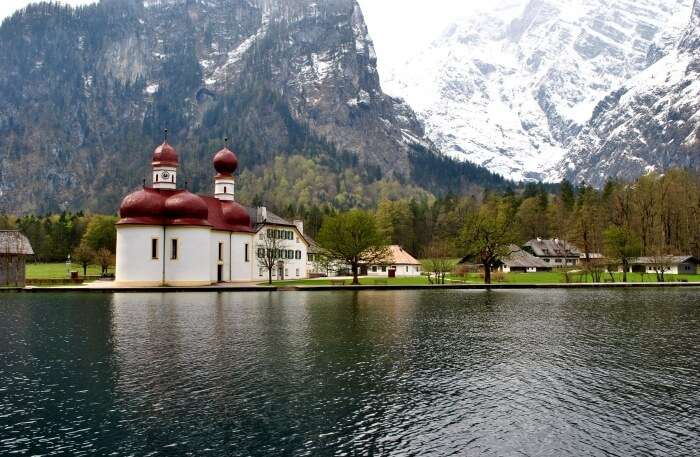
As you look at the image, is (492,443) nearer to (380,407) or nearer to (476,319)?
(380,407)

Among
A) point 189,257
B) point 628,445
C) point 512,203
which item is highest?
point 512,203

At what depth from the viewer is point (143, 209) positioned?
3356 inches

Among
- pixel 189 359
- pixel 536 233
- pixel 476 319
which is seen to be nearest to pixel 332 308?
pixel 476 319

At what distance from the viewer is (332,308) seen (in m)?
53.8

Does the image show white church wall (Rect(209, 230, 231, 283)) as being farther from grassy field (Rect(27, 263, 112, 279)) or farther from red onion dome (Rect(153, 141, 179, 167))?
grassy field (Rect(27, 263, 112, 279))

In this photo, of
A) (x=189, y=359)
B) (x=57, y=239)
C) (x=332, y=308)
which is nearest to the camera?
(x=189, y=359)

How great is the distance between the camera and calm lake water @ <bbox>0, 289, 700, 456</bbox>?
18.6 meters

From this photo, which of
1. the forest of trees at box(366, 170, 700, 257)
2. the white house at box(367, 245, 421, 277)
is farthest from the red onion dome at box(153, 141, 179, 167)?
the white house at box(367, 245, 421, 277)

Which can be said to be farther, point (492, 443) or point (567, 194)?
point (567, 194)

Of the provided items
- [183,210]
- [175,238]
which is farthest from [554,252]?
[175,238]

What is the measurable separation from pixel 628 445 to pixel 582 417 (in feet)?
8.83

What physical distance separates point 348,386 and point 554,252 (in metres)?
132

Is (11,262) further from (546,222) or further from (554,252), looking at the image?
(546,222)

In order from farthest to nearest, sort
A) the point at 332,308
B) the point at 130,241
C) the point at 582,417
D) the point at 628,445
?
the point at 130,241
the point at 332,308
the point at 582,417
the point at 628,445
